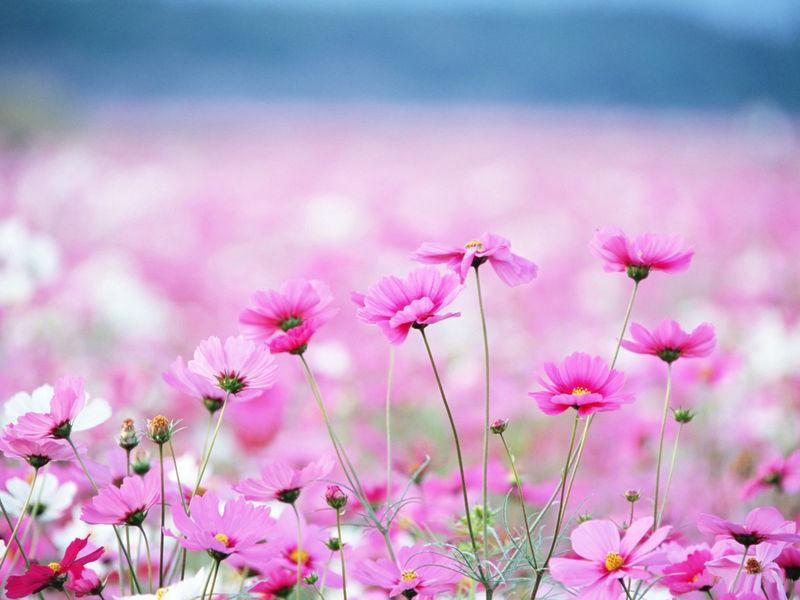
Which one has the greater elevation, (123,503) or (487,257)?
(487,257)

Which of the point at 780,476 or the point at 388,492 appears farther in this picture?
the point at 780,476

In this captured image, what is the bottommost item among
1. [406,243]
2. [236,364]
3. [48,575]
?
[48,575]

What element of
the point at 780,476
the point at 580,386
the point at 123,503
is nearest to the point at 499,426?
the point at 580,386

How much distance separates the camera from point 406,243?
2.21 metres

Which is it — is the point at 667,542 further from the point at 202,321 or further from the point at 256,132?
the point at 256,132

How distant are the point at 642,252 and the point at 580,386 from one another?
0.08m

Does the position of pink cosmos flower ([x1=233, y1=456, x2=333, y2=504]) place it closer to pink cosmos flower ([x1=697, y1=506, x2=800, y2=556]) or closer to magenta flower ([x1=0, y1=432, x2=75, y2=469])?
magenta flower ([x1=0, y1=432, x2=75, y2=469])

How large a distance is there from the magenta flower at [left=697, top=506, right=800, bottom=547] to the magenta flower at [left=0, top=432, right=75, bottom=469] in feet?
1.04

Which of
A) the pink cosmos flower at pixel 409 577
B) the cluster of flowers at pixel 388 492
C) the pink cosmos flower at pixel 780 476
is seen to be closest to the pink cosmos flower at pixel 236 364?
the cluster of flowers at pixel 388 492

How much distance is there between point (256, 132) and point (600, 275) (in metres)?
4.41

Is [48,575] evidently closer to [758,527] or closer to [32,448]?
[32,448]

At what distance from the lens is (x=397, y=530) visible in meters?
0.57

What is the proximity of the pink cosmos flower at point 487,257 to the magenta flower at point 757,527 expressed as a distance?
14 cm

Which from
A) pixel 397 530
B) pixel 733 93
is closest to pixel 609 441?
pixel 397 530
